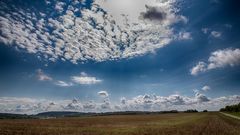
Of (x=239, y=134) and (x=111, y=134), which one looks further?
(x=111, y=134)

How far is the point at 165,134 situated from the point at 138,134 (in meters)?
3.53

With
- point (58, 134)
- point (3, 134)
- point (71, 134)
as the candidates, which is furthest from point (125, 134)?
point (3, 134)

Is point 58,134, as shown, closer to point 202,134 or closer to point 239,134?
point 202,134

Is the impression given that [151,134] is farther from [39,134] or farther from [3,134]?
[3,134]

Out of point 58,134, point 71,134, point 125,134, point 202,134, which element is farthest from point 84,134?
point 202,134

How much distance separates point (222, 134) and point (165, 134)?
7.04 m

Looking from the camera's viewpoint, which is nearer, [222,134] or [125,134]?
[222,134]

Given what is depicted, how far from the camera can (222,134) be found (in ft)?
84.2

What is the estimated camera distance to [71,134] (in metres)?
27.1

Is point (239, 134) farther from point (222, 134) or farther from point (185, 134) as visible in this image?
point (185, 134)

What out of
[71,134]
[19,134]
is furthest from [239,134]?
[19,134]

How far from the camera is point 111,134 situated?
27531 mm

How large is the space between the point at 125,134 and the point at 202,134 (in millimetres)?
9848

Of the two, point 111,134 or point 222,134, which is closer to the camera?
point 222,134
